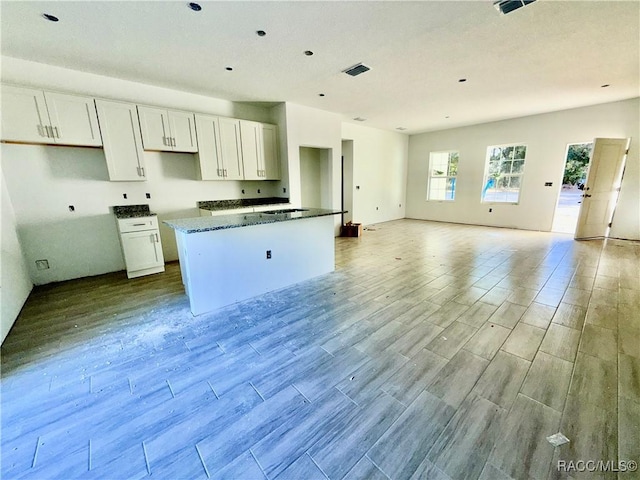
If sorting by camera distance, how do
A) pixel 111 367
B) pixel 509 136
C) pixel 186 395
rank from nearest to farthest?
pixel 186 395 < pixel 111 367 < pixel 509 136

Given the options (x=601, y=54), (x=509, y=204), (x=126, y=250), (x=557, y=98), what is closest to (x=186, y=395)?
(x=126, y=250)

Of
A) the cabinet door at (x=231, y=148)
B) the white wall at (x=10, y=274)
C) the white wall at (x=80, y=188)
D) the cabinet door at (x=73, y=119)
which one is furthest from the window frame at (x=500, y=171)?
the white wall at (x=10, y=274)

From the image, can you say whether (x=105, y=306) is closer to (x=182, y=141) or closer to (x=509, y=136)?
(x=182, y=141)

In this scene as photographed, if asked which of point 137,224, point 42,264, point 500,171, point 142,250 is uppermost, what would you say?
point 500,171

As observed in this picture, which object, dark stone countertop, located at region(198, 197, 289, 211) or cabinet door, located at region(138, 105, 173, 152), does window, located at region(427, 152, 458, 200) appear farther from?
cabinet door, located at region(138, 105, 173, 152)

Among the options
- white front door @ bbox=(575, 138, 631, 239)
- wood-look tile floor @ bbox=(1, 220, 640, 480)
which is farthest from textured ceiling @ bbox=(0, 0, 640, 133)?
wood-look tile floor @ bbox=(1, 220, 640, 480)

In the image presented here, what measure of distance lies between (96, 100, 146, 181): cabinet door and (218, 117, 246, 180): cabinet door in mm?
1218

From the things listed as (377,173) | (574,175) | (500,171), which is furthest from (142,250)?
(574,175)

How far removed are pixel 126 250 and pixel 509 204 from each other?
28.3ft

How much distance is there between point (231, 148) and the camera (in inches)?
178

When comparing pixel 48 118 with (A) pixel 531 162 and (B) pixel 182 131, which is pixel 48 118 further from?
(A) pixel 531 162

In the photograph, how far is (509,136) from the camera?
6539mm

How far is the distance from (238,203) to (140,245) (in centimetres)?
180

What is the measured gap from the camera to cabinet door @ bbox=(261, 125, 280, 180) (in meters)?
4.93
